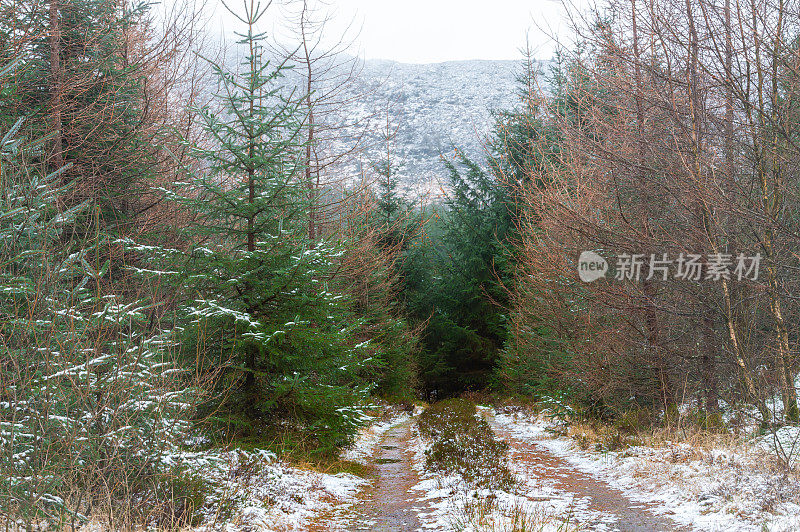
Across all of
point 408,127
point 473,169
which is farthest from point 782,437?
point 408,127

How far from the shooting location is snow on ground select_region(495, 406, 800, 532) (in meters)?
5.21

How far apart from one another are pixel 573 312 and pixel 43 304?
39.8 ft

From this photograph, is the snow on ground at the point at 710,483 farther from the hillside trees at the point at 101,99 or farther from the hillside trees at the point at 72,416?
the hillside trees at the point at 101,99

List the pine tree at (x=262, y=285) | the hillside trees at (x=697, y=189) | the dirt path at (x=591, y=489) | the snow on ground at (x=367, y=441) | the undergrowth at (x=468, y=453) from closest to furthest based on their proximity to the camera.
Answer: the dirt path at (x=591, y=489), the hillside trees at (x=697, y=189), the pine tree at (x=262, y=285), the undergrowth at (x=468, y=453), the snow on ground at (x=367, y=441)

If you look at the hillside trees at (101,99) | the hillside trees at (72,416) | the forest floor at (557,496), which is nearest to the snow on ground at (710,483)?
the forest floor at (557,496)

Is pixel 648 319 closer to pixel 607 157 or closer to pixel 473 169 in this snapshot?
pixel 607 157

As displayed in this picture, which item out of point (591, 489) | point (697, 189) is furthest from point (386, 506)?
point (697, 189)

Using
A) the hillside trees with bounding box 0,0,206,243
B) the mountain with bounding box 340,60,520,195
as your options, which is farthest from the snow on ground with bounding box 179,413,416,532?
the mountain with bounding box 340,60,520,195

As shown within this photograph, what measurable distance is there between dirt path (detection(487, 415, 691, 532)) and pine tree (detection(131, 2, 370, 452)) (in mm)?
3423

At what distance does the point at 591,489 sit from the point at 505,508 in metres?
2.11

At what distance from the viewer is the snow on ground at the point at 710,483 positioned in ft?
17.1

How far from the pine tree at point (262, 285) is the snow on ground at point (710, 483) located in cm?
436

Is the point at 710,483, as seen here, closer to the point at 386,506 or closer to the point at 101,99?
the point at 386,506

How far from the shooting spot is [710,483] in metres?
6.40
